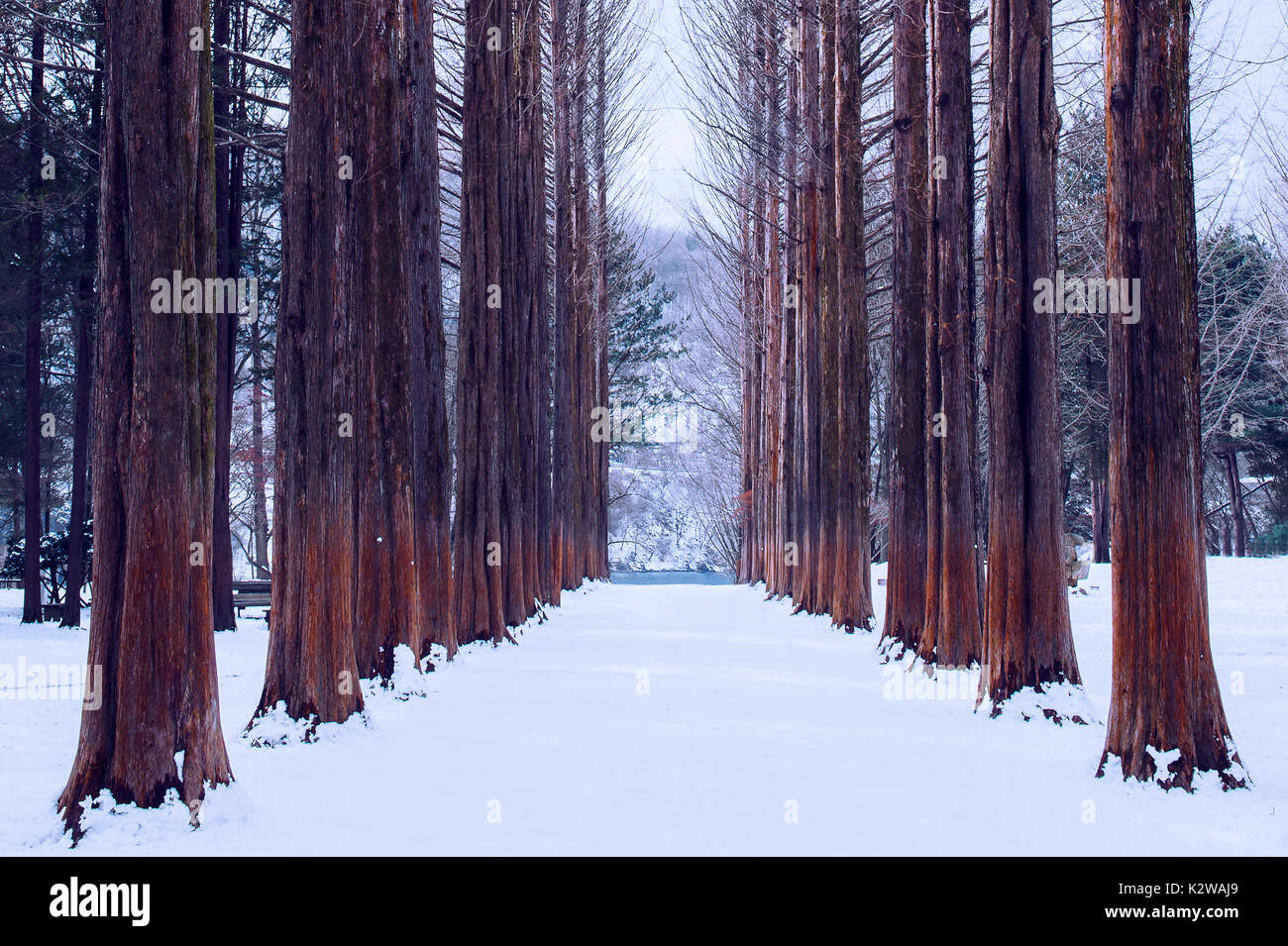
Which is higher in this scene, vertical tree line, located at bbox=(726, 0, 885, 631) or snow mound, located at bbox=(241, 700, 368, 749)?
vertical tree line, located at bbox=(726, 0, 885, 631)

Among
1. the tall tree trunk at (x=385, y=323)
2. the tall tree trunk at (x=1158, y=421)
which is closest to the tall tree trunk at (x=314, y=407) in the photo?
the tall tree trunk at (x=385, y=323)

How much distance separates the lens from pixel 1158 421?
6285mm

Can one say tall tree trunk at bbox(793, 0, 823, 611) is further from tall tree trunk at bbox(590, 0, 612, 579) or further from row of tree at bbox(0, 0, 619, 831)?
tall tree trunk at bbox(590, 0, 612, 579)

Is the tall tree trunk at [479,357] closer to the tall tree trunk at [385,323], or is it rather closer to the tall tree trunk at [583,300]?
the tall tree trunk at [385,323]

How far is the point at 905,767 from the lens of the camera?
698 centimetres

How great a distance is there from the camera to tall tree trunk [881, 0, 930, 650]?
1316 centimetres

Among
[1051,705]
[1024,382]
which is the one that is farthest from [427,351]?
[1051,705]

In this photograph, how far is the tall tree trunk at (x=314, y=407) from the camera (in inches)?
317

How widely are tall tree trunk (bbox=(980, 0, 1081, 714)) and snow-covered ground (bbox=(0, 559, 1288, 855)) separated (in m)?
0.65

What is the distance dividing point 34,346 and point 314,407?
12.2 meters

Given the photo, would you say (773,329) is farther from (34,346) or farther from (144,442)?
(144,442)

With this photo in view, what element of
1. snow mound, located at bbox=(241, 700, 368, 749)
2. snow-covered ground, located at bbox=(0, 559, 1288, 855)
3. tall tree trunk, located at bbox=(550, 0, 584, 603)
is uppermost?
tall tree trunk, located at bbox=(550, 0, 584, 603)

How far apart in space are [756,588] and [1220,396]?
1403 cm

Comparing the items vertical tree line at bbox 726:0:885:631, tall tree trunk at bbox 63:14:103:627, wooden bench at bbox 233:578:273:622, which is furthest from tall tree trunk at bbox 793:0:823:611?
tall tree trunk at bbox 63:14:103:627
